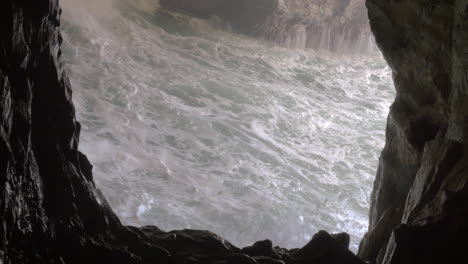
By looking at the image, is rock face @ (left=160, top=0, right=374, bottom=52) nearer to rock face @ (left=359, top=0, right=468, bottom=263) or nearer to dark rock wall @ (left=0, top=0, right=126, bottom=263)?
rock face @ (left=359, top=0, right=468, bottom=263)

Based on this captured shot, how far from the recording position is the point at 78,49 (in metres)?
25.4

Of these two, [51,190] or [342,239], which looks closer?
[51,190]

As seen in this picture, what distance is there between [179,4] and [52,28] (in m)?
21.3

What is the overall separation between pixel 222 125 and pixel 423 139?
1709 centimetres

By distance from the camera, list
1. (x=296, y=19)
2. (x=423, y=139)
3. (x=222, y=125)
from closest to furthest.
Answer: (x=423, y=139) → (x=222, y=125) → (x=296, y=19)

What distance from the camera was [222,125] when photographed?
24203mm

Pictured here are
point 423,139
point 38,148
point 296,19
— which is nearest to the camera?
point 38,148

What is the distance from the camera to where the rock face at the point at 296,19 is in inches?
1017

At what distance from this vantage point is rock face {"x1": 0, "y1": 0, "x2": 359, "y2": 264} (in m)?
5.19

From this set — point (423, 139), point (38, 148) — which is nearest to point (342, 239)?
point (423, 139)

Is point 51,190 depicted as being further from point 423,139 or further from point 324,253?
point 423,139

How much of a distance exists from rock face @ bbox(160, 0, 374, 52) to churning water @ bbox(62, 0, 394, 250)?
0.65 m

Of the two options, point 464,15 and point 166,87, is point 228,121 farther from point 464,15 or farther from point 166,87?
point 464,15


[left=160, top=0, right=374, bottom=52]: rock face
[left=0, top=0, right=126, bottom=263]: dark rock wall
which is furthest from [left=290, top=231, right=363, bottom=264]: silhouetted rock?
[left=160, top=0, right=374, bottom=52]: rock face
